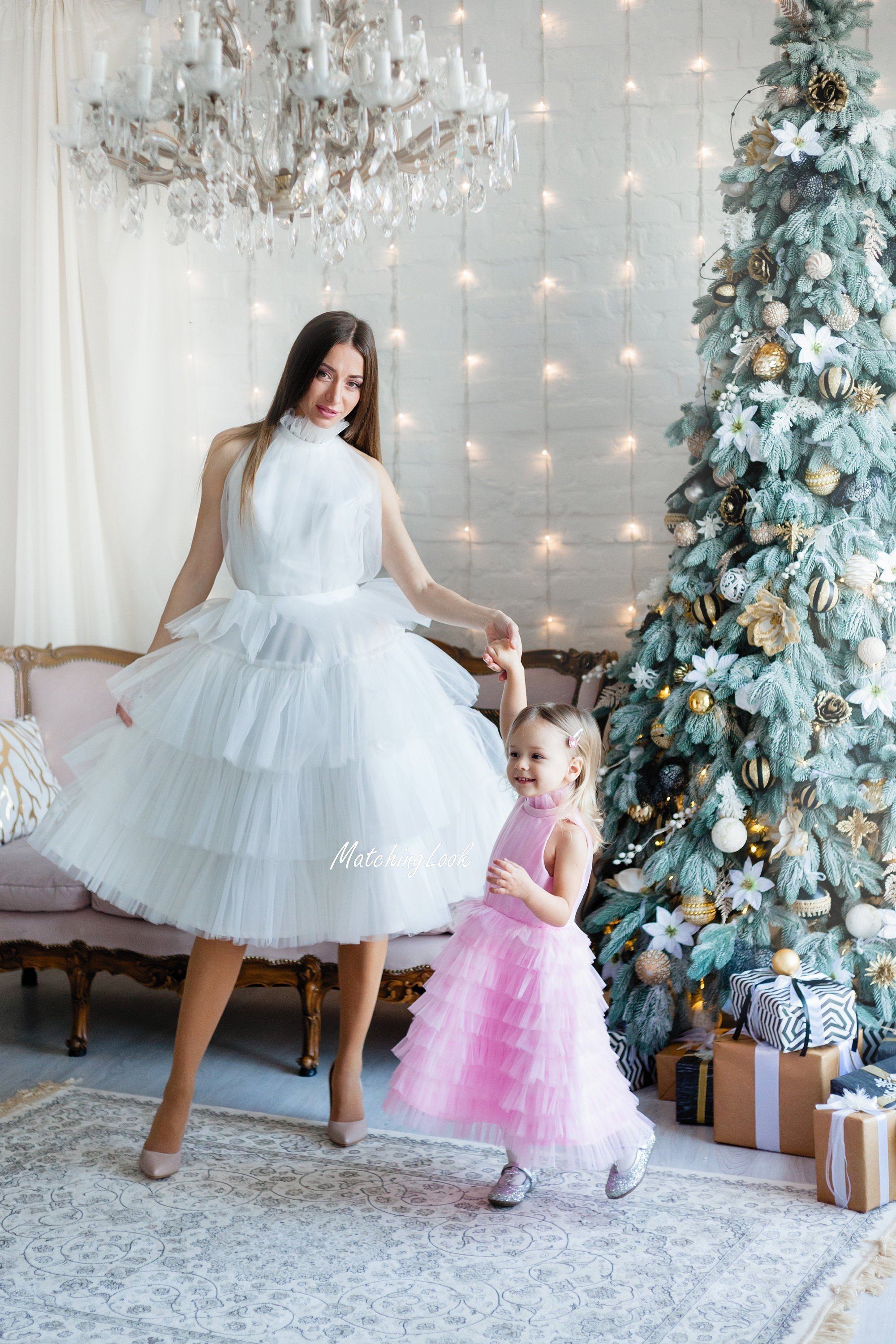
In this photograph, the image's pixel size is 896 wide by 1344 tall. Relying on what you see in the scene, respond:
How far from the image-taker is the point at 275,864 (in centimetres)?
207

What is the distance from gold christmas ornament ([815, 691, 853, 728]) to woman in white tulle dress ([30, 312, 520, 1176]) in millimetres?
690

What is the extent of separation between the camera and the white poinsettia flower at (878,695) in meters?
2.48

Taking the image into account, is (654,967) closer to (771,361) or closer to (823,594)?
(823,594)

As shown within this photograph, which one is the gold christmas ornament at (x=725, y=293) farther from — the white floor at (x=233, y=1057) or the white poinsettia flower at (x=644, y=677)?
the white floor at (x=233, y=1057)

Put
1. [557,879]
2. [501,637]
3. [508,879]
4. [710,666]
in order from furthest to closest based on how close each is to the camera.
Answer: [710,666] < [501,637] < [557,879] < [508,879]

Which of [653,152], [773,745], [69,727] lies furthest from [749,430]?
[69,727]

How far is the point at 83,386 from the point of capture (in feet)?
11.9

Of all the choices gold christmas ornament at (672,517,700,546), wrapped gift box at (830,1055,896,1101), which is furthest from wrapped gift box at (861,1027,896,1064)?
gold christmas ornament at (672,517,700,546)

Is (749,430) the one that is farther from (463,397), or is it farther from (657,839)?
(463,397)

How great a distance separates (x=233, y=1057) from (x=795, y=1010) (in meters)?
1.31

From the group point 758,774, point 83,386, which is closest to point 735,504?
point 758,774

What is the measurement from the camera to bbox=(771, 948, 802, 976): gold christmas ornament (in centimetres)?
237

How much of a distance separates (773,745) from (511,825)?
681 millimetres

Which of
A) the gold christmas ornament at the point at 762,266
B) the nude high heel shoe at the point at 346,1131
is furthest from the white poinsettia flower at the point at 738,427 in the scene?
the nude high heel shoe at the point at 346,1131
